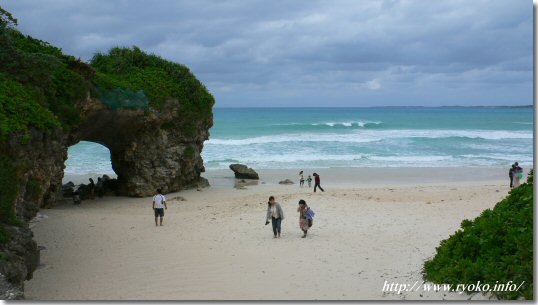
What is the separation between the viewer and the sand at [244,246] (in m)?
10.0

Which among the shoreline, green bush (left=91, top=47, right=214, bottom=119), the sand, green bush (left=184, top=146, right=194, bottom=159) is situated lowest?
the sand

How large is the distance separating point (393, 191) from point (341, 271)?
44.0ft

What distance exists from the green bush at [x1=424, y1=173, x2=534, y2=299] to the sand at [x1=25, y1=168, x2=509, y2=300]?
0.43 meters

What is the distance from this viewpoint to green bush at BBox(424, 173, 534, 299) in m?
6.98

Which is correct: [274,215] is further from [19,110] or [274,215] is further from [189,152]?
[189,152]

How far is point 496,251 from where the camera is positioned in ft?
24.9

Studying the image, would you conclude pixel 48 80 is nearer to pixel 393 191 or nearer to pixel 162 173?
pixel 162 173

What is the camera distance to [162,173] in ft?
78.1

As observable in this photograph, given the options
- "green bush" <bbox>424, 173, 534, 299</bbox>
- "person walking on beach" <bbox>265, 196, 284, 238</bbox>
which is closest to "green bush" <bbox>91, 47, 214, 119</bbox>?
"person walking on beach" <bbox>265, 196, 284, 238</bbox>

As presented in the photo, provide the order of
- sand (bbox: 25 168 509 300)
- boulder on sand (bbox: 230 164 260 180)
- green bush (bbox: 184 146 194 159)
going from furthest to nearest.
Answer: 1. boulder on sand (bbox: 230 164 260 180)
2. green bush (bbox: 184 146 194 159)
3. sand (bbox: 25 168 509 300)

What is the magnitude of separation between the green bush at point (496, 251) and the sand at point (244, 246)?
43cm

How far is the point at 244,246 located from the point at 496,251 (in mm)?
7311

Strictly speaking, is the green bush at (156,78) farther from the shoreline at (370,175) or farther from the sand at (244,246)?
the shoreline at (370,175)

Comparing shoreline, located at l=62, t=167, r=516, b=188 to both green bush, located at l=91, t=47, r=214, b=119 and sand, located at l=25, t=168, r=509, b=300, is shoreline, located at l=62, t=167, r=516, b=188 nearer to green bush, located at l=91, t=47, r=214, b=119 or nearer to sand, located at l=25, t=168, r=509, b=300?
sand, located at l=25, t=168, r=509, b=300
